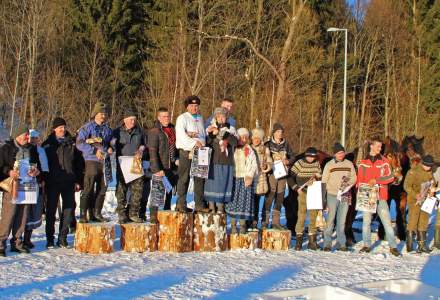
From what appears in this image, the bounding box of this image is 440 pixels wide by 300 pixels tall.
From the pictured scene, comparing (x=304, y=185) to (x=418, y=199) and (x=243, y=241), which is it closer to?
(x=243, y=241)

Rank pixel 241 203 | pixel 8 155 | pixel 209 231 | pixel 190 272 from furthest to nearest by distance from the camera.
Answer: pixel 241 203 < pixel 209 231 < pixel 8 155 < pixel 190 272

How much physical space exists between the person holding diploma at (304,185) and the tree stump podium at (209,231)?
1.49 meters

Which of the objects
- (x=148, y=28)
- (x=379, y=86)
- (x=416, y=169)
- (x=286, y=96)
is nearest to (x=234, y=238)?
(x=416, y=169)

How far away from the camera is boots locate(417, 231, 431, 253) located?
10.7 m

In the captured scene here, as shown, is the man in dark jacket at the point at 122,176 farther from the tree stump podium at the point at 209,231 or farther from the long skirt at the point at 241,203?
the long skirt at the point at 241,203

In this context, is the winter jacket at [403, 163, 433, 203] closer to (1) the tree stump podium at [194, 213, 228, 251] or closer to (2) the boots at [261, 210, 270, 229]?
(2) the boots at [261, 210, 270, 229]

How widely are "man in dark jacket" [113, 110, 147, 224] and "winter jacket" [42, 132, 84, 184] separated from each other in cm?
74

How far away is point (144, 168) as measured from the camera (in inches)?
389

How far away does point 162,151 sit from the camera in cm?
986

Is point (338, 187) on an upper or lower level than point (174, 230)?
upper

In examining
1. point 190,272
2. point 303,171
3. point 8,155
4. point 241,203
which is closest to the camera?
point 190,272

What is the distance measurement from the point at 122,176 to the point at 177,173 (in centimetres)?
94

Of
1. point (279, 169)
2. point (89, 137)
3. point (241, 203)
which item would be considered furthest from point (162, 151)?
point (279, 169)

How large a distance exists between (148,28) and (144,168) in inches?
1031
